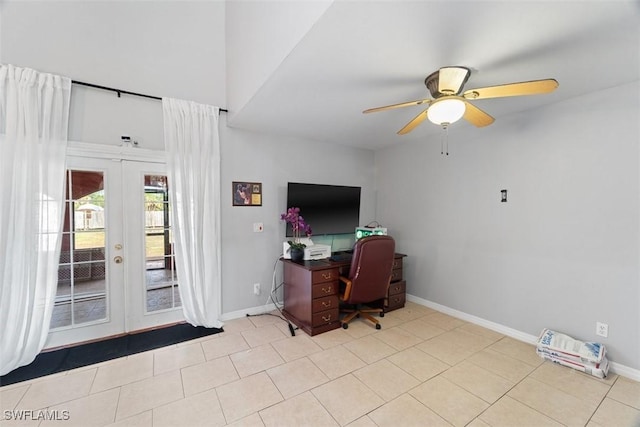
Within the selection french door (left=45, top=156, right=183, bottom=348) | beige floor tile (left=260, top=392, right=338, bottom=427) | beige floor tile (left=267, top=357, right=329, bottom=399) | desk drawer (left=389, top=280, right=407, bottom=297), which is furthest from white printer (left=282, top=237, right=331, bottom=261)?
beige floor tile (left=260, top=392, right=338, bottom=427)

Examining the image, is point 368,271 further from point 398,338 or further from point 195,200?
point 195,200

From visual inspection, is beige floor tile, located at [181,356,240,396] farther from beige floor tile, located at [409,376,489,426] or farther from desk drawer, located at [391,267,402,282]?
desk drawer, located at [391,267,402,282]

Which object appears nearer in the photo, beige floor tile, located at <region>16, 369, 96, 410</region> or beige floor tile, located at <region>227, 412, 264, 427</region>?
beige floor tile, located at <region>227, 412, 264, 427</region>

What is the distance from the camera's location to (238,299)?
324 centimetres

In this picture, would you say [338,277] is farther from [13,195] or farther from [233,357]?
[13,195]

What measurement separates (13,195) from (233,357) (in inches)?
87.9

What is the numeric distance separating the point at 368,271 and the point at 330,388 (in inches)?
46.7

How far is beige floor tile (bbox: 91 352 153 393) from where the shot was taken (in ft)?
6.57

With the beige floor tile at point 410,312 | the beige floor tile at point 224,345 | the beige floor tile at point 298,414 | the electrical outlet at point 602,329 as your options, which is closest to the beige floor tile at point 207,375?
the beige floor tile at point 224,345

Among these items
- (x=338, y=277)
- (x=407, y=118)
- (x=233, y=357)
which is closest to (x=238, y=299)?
(x=233, y=357)

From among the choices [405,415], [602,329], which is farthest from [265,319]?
[602,329]

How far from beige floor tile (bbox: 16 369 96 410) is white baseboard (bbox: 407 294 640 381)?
361 centimetres

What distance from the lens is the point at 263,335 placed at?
Result: 279cm

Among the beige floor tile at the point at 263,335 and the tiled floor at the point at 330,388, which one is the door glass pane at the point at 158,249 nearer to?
the tiled floor at the point at 330,388
